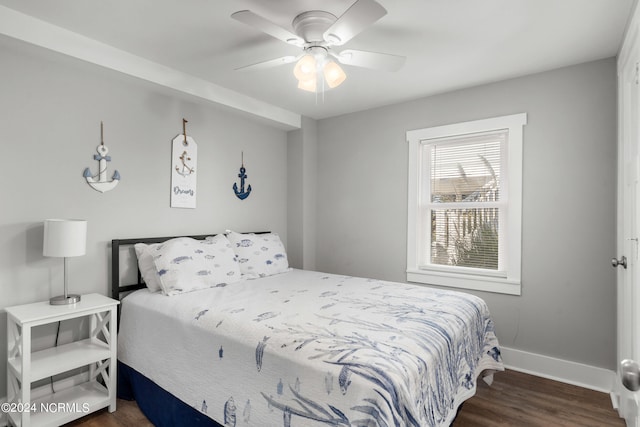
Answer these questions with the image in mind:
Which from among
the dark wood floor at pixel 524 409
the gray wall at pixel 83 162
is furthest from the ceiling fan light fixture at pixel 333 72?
the dark wood floor at pixel 524 409

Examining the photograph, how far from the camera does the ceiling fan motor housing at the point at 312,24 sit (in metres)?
1.96

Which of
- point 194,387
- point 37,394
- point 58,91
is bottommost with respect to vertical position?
point 37,394

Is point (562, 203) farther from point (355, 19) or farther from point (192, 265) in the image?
point (192, 265)

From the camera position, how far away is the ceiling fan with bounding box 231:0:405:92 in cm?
176

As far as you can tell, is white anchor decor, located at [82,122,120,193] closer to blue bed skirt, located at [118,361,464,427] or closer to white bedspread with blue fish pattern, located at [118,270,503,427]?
white bedspread with blue fish pattern, located at [118,270,503,427]

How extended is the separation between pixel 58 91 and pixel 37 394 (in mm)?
2012

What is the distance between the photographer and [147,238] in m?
2.89

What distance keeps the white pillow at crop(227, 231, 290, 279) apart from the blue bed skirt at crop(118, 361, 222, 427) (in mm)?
1090

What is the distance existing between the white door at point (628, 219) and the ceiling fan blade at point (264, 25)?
Result: 1.82 metres

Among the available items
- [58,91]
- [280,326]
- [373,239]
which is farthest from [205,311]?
[373,239]

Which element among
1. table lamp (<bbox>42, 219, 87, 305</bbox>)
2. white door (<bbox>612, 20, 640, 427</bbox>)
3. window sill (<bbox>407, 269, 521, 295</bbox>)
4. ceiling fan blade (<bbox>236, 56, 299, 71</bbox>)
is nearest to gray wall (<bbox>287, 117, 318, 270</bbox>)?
window sill (<bbox>407, 269, 521, 295</bbox>)

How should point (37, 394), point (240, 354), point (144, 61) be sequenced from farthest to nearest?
point (144, 61), point (37, 394), point (240, 354)

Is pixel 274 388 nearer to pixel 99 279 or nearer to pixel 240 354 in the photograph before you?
pixel 240 354

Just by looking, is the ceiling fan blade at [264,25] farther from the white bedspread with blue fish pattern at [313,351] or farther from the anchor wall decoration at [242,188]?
the anchor wall decoration at [242,188]
